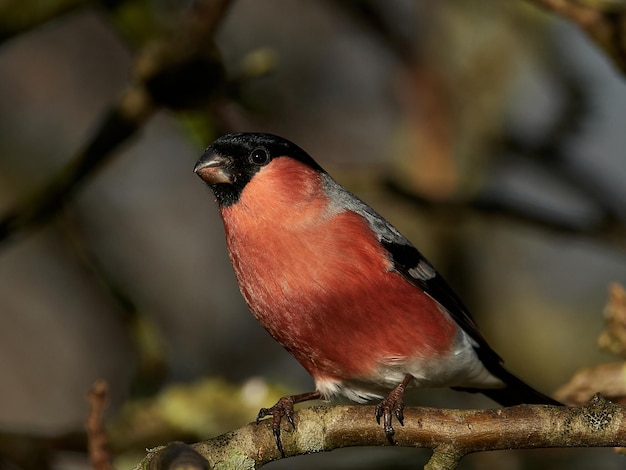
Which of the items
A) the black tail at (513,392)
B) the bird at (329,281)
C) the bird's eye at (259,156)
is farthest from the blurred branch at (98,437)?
the black tail at (513,392)

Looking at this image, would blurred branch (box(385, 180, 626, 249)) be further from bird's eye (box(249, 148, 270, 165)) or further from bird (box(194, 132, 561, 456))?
bird's eye (box(249, 148, 270, 165))

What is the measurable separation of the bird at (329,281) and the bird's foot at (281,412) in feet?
0.04

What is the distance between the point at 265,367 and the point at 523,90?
114 inches

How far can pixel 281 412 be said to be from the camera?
3680mm

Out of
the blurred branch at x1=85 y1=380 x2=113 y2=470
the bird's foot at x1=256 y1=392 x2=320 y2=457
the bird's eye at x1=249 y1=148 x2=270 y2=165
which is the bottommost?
the bird's foot at x1=256 y1=392 x2=320 y2=457

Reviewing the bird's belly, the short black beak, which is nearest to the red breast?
the bird's belly

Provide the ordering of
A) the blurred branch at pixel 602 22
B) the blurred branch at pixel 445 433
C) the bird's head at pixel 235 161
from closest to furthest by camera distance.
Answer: the blurred branch at pixel 445 433
the blurred branch at pixel 602 22
the bird's head at pixel 235 161

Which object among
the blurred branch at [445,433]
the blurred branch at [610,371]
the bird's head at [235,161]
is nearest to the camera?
the blurred branch at [445,433]

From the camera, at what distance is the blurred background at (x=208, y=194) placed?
4.73 meters

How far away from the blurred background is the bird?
0.52 meters

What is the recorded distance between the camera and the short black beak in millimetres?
4352

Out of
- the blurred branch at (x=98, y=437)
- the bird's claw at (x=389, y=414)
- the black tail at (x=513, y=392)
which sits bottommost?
the black tail at (x=513, y=392)

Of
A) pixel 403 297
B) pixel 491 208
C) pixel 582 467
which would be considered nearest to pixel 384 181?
pixel 491 208

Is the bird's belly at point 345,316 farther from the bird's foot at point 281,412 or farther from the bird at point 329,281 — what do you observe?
the bird's foot at point 281,412
